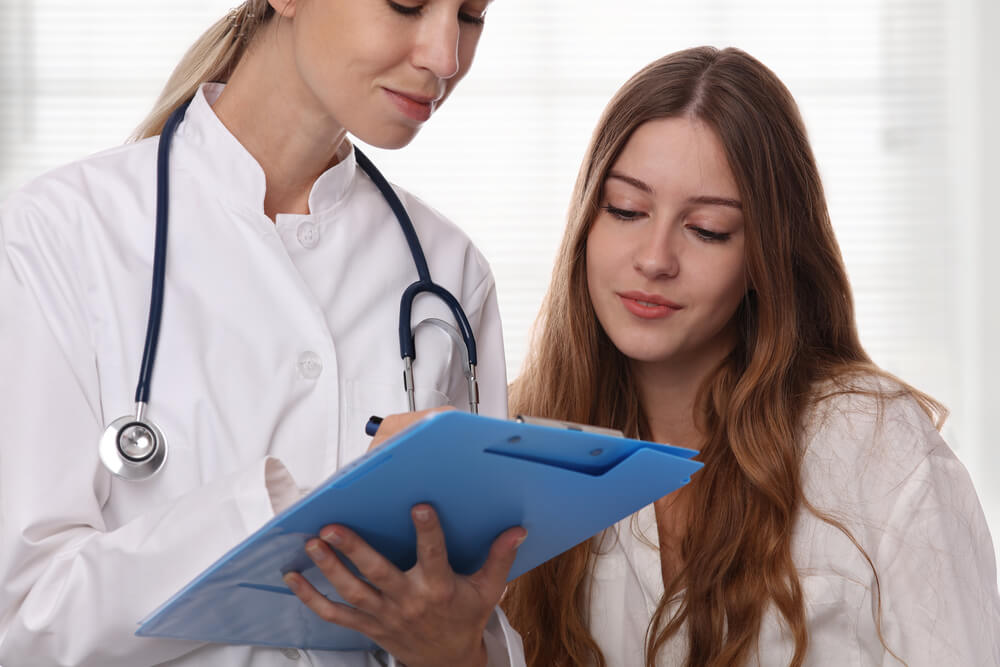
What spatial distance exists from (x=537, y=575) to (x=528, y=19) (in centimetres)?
220

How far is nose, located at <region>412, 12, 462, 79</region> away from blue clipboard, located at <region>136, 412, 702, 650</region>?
0.52 metres

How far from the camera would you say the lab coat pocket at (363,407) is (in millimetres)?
1168

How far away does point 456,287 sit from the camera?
136 centimetres

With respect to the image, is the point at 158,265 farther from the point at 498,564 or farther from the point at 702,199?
the point at 702,199

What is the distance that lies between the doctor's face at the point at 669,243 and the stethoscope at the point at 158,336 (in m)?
0.36

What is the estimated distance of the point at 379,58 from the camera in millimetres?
1104

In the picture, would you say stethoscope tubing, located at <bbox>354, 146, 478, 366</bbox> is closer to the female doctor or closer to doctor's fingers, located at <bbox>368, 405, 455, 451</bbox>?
the female doctor

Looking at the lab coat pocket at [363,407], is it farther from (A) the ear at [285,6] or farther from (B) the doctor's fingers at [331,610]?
(A) the ear at [285,6]

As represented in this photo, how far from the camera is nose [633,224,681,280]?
58.2 inches

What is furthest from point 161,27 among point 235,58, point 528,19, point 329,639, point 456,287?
point 329,639

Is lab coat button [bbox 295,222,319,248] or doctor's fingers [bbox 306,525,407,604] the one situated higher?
lab coat button [bbox 295,222,319,248]

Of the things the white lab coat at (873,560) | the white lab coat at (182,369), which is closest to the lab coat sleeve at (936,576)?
the white lab coat at (873,560)

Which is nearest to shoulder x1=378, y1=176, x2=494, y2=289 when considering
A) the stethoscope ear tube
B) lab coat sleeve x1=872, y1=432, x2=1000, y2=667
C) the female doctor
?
the female doctor

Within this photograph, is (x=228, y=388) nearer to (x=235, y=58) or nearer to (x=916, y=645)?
(x=235, y=58)
